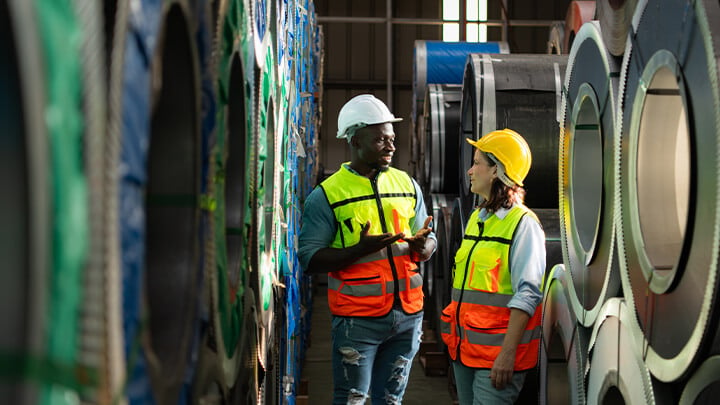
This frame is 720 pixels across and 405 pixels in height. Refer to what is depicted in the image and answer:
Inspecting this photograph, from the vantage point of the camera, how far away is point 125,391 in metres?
0.72

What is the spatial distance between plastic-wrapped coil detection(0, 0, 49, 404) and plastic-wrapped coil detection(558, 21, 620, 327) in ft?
5.40

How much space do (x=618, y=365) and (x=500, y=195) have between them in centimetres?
107

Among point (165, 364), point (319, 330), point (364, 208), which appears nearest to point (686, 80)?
point (165, 364)

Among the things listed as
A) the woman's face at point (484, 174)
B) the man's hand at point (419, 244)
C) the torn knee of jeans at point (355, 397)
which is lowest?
the torn knee of jeans at point (355, 397)

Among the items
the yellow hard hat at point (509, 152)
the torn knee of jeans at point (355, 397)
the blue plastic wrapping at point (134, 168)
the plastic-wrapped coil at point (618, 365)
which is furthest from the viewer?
the torn knee of jeans at point (355, 397)

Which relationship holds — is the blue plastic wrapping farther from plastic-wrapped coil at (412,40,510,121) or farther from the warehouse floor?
plastic-wrapped coil at (412,40,510,121)

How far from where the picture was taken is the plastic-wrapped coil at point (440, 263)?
551 centimetres

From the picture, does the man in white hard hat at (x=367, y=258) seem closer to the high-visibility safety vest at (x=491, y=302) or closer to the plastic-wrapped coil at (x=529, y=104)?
the high-visibility safety vest at (x=491, y=302)

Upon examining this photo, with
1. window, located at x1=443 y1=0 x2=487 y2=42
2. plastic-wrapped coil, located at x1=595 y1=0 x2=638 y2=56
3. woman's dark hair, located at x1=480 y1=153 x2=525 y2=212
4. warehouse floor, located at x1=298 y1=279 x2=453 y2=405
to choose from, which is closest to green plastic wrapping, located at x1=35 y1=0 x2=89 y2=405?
plastic-wrapped coil, located at x1=595 y1=0 x2=638 y2=56

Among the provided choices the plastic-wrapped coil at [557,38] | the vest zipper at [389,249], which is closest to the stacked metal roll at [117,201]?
the vest zipper at [389,249]

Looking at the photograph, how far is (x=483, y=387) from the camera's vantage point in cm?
270

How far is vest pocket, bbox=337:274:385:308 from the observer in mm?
2980

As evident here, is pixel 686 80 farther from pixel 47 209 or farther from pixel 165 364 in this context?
pixel 47 209

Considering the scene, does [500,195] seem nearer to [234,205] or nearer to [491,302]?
[491,302]
